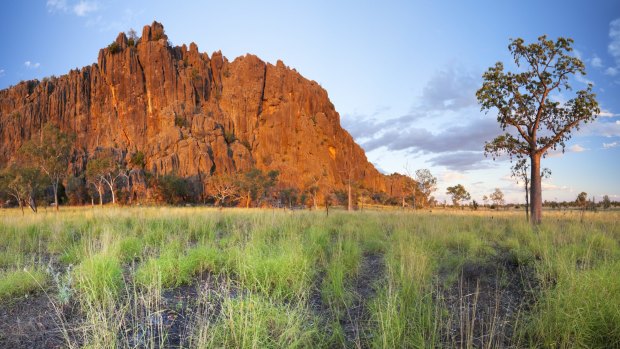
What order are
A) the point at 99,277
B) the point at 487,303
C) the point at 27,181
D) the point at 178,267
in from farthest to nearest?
1. the point at 27,181
2. the point at 178,267
3. the point at 487,303
4. the point at 99,277

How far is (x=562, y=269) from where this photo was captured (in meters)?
5.12

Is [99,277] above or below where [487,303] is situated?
above

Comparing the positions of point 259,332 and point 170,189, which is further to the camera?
point 170,189

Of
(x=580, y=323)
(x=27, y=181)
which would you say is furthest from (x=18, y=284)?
(x=27, y=181)

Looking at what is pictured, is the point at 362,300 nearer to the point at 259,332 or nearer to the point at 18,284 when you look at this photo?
the point at 259,332

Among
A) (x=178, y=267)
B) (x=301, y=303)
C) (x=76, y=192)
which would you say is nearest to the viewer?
(x=301, y=303)

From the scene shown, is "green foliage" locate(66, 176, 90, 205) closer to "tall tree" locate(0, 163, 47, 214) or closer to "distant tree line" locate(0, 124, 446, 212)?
"distant tree line" locate(0, 124, 446, 212)

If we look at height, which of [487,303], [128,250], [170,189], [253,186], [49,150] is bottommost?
[487,303]

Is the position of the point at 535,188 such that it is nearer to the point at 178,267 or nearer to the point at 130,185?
the point at 178,267

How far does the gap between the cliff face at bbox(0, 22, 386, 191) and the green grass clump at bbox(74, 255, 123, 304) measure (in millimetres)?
91943

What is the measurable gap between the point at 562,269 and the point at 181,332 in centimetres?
517

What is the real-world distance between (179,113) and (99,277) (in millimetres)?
115392

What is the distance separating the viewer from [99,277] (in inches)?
Answer: 180

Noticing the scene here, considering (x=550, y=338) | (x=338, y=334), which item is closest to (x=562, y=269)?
(x=550, y=338)
